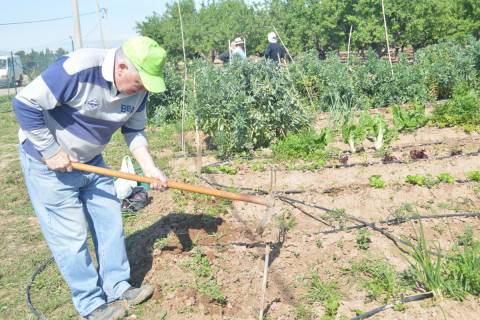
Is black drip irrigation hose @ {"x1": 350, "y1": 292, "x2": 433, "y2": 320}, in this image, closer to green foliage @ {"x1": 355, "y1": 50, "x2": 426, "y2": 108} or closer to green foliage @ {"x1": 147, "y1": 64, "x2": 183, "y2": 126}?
green foliage @ {"x1": 355, "y1": 50, "x2": 426, "y2": 108}

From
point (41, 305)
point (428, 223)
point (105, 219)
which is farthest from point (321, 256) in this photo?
point (41, 305)

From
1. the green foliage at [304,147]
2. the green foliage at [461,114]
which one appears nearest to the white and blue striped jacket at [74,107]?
the green foliage at [304,147]

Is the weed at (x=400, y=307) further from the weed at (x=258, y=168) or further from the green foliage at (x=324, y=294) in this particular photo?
the weed at (x=258, y=168)

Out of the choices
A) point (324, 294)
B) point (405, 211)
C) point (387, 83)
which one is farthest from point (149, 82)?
point (387, 83)

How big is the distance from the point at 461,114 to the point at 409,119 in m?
0.67

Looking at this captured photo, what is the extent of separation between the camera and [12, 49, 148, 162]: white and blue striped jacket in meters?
→ 2.46

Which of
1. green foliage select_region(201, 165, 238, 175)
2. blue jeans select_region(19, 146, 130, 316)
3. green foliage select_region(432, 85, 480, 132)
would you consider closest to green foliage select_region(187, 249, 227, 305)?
blue jeans select_region(19, 146, 130, 316)

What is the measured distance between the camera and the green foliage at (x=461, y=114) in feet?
20.9

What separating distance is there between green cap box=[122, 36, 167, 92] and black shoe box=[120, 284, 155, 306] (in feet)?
4.65

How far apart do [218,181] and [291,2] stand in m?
17.2

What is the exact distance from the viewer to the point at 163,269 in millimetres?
3547

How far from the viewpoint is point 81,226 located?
2.88m

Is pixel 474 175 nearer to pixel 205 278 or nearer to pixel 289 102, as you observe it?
pixel 289 102

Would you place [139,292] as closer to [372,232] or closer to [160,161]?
[372,232]
